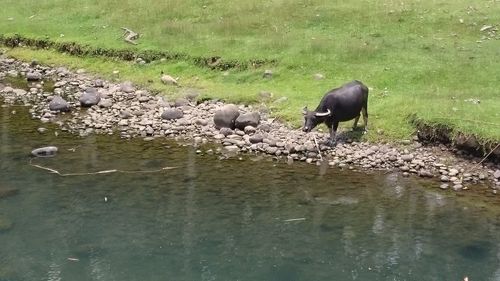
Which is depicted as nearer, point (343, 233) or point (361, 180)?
point (343, 233)

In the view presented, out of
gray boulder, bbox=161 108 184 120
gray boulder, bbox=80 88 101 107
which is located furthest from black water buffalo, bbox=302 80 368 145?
gray boulder, bbox=80 88 101 107

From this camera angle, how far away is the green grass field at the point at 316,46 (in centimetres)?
2281

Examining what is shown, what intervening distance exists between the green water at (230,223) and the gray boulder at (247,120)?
1.99 meters

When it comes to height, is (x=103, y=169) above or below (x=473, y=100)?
below

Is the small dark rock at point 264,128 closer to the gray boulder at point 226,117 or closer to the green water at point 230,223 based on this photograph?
the gray boulder at point 226,117

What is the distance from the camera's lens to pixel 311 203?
1795cm

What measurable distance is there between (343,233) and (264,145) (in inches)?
220

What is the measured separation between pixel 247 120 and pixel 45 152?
6224 mm

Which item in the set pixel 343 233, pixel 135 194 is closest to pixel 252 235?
pixel 343 233

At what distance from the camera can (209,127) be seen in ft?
75.7

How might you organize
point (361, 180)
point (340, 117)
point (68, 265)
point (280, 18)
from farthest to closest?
point (280, 18) → point (340, 117) → point (361, 180) → point (68, 265)

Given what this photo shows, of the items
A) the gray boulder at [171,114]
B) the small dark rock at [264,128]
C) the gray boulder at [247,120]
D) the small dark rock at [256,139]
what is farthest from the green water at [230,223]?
the gray boulder at [171,114]

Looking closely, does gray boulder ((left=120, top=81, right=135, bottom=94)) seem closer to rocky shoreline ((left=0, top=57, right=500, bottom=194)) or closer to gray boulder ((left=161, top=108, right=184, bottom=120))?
rocky shoreline ((left=0, top=57, right=500, bottom=194))

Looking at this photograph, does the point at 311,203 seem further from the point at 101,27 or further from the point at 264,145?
the point at 101,27
